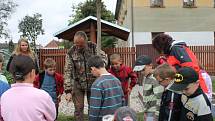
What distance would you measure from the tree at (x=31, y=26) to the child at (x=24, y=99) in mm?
34647

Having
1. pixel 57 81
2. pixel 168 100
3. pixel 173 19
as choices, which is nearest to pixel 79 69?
pixel 57 81

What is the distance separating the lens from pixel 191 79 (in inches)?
178

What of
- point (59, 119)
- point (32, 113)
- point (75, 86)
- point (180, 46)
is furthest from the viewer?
point (59, 119)

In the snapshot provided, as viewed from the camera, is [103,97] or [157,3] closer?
[103,97]

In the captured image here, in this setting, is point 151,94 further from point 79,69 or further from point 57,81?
point 57,81

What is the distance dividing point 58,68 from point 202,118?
16.3 m

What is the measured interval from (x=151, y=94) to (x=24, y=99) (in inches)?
93.6

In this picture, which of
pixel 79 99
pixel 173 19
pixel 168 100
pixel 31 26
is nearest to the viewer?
pixel 168 100

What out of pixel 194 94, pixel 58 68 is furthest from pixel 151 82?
pixel 58 68

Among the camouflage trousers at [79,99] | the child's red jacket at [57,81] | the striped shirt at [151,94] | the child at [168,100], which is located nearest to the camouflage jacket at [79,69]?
the camouflage trousers at [79,99]

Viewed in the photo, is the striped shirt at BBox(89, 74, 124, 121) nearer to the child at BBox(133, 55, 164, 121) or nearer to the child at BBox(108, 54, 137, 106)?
the child at BBox(133, 55, 164, 121)

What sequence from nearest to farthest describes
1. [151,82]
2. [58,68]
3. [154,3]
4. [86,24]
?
[151,82] → [86,24] → [58,68] → [154,3]

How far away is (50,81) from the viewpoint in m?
8.57

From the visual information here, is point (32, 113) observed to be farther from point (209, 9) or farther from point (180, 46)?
point (209, 9)
